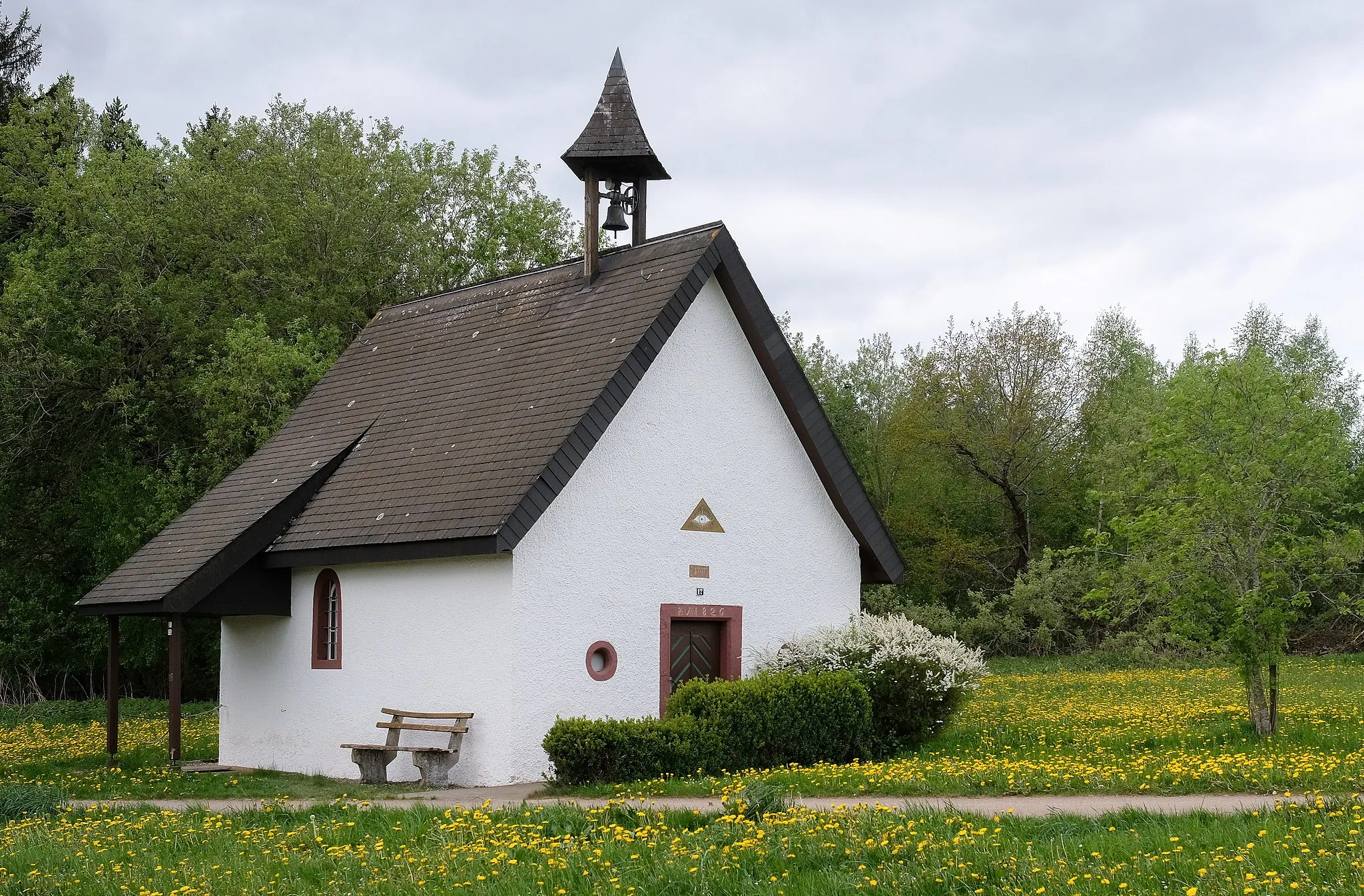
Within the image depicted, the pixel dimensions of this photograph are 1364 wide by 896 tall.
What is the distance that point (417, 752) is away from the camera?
53.4 ft

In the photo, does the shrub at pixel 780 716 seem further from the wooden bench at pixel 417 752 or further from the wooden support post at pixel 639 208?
the wooden support post at pixel 639 208

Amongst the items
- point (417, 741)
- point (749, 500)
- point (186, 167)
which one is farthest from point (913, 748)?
point (186, 167)

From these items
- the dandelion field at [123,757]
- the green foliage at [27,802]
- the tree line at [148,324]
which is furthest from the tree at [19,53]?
the green foliage at [27,802]

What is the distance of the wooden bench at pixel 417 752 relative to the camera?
53.3 ft

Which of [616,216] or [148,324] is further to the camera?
[148,324]

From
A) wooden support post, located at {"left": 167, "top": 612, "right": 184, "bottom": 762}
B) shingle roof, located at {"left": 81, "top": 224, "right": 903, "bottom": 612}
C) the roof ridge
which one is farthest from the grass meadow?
the roof ridge

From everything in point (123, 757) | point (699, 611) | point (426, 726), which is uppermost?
point (699, 611)

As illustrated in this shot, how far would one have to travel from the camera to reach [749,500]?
63.4ft

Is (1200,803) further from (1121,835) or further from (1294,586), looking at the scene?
(1294,586)

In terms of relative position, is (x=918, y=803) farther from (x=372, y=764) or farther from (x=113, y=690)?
(x=113, y=690)

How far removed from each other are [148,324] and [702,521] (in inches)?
756

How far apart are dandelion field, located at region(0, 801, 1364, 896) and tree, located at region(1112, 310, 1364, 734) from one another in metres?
6.92

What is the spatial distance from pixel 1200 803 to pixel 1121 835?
202cm

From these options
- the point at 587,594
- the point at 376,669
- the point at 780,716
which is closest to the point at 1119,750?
the point at 780,716
